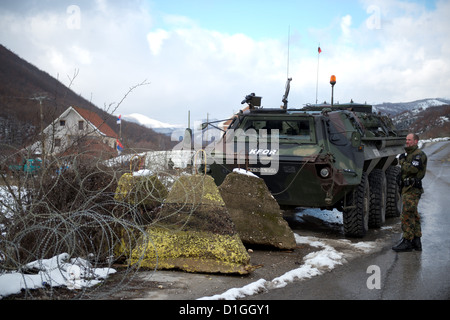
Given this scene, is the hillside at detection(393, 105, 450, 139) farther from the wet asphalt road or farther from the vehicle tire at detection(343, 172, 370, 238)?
the wet asphalt road

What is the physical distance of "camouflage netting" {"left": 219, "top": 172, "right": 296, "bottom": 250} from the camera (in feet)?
19.7

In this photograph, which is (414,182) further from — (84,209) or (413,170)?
(84,209)

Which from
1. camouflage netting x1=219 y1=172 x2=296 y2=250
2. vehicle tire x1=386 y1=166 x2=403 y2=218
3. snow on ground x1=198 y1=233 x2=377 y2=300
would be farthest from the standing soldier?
vehicle tire x1=386 y1=166 x2=403 y2=218

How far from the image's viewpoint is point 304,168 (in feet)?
21.5

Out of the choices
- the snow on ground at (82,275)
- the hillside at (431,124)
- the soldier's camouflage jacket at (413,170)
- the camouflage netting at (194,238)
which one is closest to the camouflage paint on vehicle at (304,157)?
the soldier's camouflage jacket at (413,170)

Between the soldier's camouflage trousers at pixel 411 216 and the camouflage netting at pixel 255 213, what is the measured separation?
147 cm

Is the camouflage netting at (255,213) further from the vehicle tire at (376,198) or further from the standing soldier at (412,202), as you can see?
the vehicle tire at (376,198)

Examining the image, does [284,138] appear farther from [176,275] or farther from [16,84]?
[16,84]

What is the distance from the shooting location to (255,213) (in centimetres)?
617

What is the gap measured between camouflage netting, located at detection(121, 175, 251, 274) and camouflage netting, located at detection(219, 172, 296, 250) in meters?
0.68

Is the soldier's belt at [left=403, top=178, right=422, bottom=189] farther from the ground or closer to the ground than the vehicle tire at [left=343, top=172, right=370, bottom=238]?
farther from the ground

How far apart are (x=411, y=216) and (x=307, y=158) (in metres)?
1.56

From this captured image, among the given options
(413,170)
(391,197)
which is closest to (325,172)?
(413,170)
